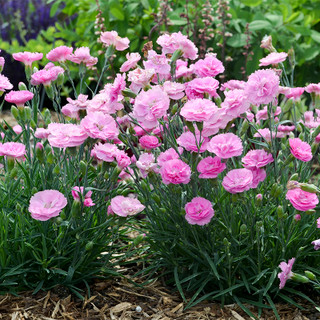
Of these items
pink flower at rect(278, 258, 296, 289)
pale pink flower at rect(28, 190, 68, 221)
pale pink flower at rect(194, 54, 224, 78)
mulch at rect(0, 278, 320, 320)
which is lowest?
mulch at rect(0, 278, 320, 320)

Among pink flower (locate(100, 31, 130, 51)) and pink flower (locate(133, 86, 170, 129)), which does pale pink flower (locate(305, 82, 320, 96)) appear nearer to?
pink flower (locate(133, 86, 170, 129))

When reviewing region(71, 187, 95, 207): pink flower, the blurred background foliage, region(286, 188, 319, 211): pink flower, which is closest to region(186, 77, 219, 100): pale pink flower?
region(286, 188, 319, 211): pink flower

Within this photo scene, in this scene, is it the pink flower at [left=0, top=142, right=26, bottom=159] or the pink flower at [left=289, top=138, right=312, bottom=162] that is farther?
the pink flower at [left=0, top=142, right=26, bottom=159]

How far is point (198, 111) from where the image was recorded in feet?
5.42

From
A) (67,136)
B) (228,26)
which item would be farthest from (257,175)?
(228,26)

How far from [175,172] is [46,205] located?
48cm

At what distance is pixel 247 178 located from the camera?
67.0 inches

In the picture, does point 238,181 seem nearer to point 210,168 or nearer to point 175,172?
point 210,168

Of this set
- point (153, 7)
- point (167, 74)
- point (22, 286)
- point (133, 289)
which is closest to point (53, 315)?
point (22, 286)

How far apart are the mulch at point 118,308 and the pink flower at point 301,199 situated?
460 mm

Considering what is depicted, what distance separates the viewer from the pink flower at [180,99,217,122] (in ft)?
5.37

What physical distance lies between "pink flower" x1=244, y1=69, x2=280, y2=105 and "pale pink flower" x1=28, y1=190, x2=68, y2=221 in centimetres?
74

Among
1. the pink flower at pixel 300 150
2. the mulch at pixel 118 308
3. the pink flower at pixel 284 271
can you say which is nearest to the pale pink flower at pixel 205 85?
the pink flower at pixel 300 150

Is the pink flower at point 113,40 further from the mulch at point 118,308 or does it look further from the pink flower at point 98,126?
the mulch at point 118,308
